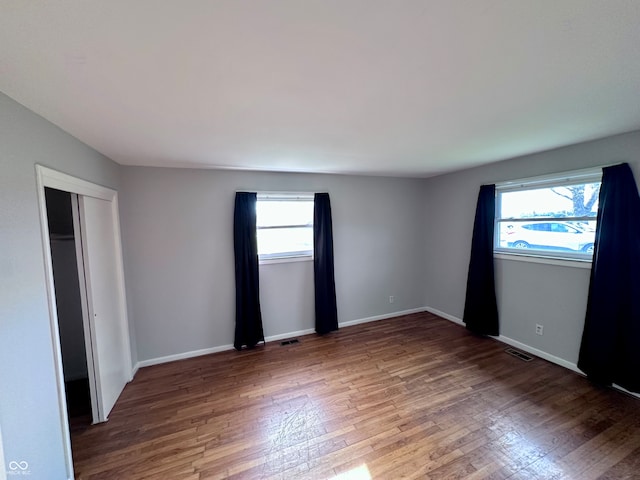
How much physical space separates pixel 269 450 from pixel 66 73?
2.57 meters

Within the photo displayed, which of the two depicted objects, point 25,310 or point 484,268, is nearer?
point 25,310

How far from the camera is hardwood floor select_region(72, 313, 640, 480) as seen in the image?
1672 mm

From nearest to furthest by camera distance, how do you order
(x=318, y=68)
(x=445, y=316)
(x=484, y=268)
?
(x=318, y=68) < (x=484, y=268) < (x=445, y=316)

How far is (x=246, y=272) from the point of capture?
3236 millimetres

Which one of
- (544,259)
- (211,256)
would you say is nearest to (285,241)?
(211,256)

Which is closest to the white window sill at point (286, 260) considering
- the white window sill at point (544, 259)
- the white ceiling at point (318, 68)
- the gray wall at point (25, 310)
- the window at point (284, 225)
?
the window at point (284, 225)

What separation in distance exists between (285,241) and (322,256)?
1.99ft

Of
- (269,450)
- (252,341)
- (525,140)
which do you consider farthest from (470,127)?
(252,341)

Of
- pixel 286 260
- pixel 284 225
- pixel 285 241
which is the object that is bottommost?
pixel 286 260

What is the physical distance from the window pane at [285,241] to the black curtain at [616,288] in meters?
3.23

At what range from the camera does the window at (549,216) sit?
2.55 meters

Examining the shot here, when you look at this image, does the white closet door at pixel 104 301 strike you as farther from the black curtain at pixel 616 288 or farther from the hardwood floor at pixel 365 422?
the black curtain at pixel 616 288

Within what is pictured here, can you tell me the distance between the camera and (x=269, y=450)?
1811 millimetres

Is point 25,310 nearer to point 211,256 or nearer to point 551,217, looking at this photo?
point 211,256
